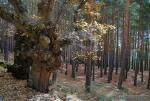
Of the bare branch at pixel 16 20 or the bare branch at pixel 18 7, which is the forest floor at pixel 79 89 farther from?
the bare branch at pixel 18 7

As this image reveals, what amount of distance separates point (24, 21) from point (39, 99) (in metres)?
3.71

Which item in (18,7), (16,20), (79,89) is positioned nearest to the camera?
(16,20)

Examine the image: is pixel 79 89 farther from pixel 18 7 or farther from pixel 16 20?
pixel 16 20

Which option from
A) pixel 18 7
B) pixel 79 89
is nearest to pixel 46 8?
pixel 18 7

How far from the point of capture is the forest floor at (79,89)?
16.5m

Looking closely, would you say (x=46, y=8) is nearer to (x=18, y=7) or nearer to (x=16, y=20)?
(x=18, y=7)

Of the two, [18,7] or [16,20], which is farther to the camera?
[18,7]

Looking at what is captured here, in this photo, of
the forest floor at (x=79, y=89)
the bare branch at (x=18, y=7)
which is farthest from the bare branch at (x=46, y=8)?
the forest floor at (x=79, y=89)

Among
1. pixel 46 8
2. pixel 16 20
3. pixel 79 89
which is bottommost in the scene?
pixel 79 89

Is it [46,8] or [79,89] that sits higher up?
[46,8]

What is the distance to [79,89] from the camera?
27.8 m

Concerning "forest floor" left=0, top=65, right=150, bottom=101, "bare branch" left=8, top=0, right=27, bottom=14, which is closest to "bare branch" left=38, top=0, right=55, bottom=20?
"bare branch" left=8, top=0, right=27, bottom=14

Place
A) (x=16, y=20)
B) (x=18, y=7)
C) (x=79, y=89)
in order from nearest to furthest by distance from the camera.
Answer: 1. (x=16, y=20)
2. (x=18, y=7)
3. (x=79, y=89)

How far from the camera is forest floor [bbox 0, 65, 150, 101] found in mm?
16516
